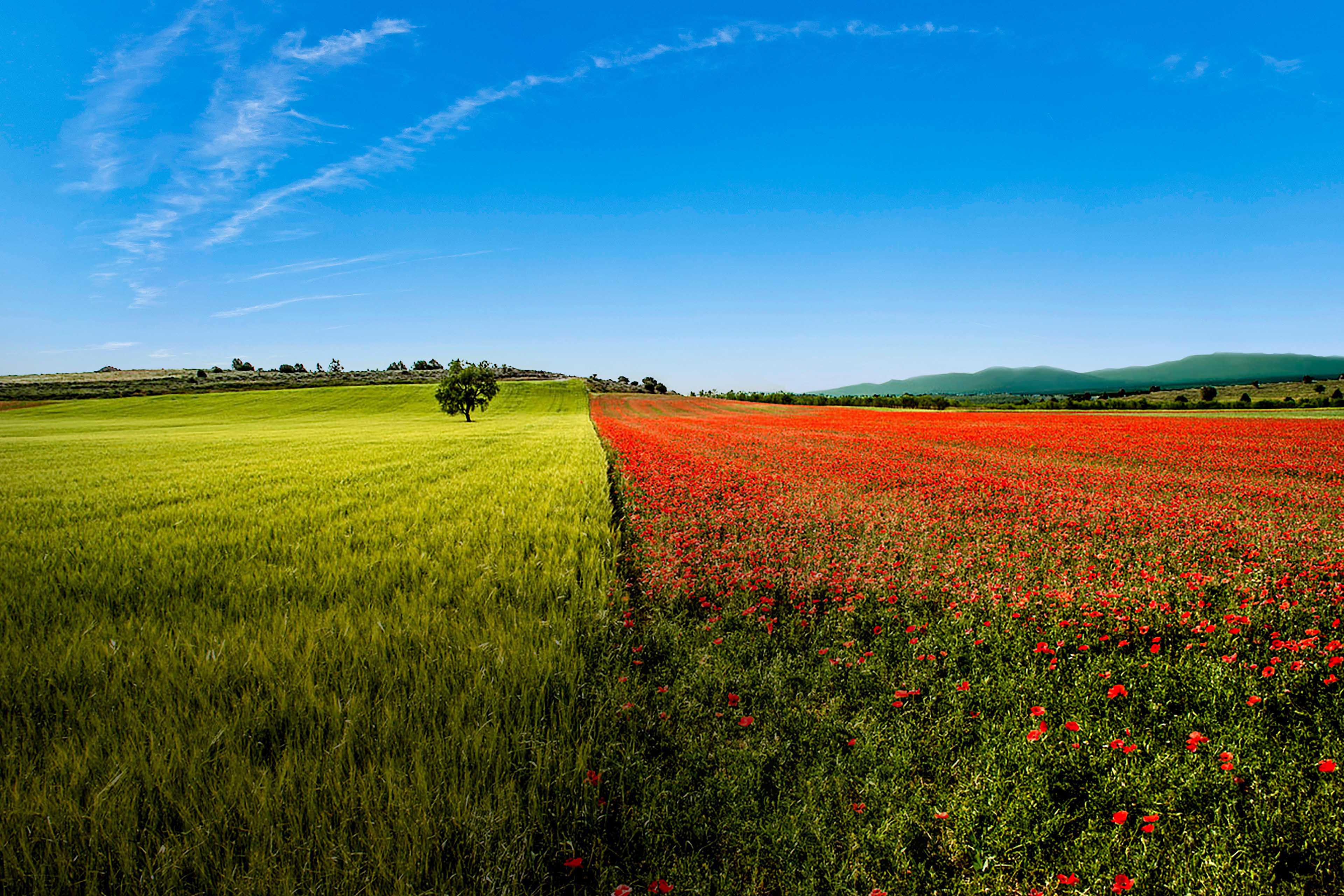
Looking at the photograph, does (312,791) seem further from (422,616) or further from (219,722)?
(422,616)

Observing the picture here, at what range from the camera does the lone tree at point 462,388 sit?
5838 centimetres

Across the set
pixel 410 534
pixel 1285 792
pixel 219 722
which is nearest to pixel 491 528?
pixel 410 534

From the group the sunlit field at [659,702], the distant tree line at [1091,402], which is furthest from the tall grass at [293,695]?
the distant tree line at [1091,402]

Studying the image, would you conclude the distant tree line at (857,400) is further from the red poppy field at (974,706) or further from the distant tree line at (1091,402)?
the red poppy field at (974,706)

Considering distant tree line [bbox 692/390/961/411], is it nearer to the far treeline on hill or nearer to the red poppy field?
the far treeline on hill

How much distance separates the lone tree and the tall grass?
2047 inches

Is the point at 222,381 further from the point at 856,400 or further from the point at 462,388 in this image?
the point at 856,400

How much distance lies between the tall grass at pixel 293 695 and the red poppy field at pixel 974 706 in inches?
22.1

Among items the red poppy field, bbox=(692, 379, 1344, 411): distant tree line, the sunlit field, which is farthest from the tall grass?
bbox=(692, 379, 1344, 411): distant tree line

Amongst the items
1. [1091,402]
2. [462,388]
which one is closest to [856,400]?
[1091,402]

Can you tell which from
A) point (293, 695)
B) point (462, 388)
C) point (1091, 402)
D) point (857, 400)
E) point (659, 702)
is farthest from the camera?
point (857, 400)

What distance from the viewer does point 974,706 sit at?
413 cm

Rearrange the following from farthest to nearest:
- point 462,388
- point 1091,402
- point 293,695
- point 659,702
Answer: point 1091,402
point 462,388
point 659,702
point 293,695

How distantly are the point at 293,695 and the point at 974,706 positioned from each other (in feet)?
16.6
